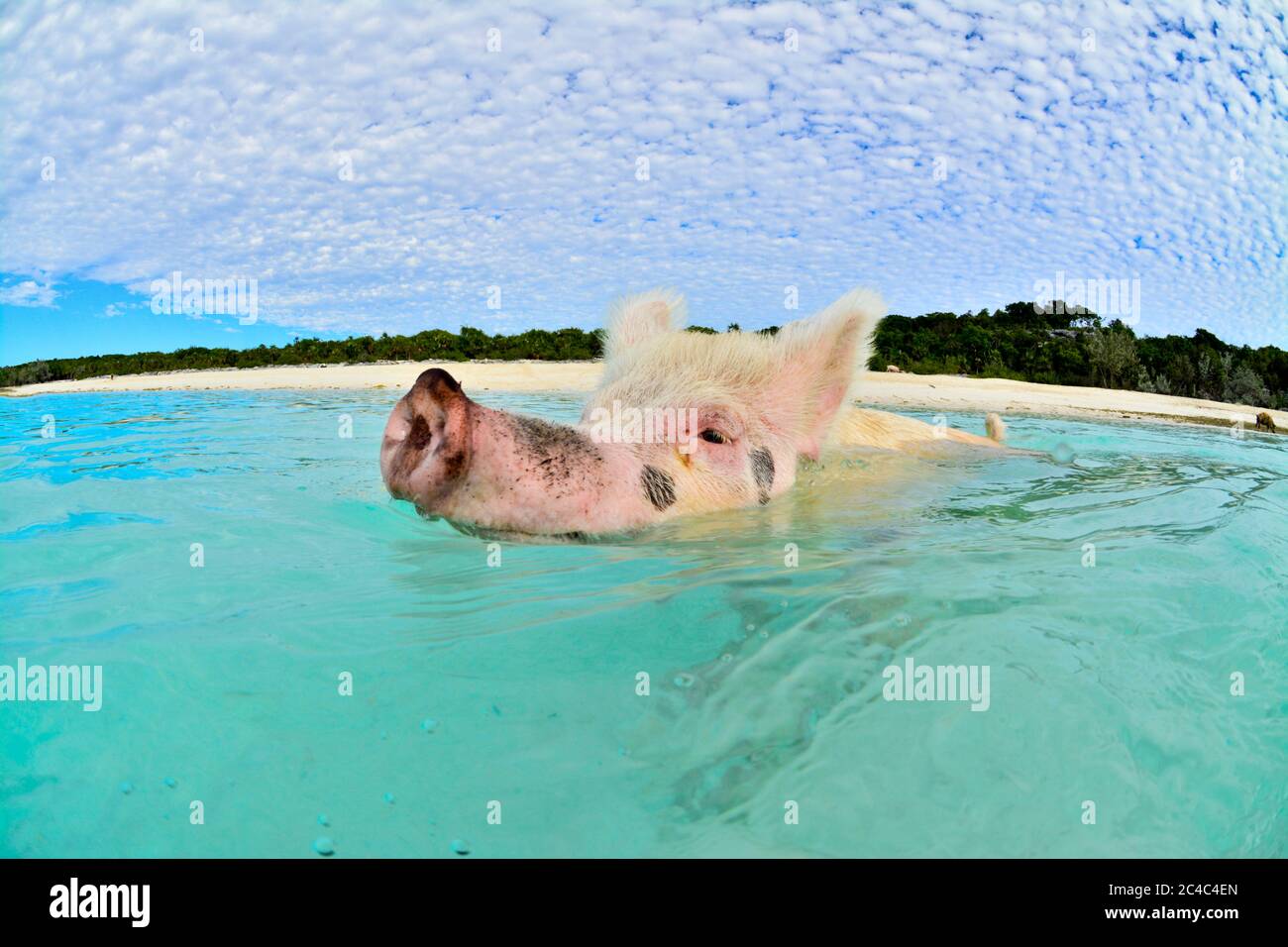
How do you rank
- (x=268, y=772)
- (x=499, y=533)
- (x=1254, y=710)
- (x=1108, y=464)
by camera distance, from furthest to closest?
(x=1108, y=464) < (x=499, y=533) < (x=1254, y=710) < (x=268, y=772)

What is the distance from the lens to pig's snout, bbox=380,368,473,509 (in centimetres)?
252

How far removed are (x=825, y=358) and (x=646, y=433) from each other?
48.7 inches

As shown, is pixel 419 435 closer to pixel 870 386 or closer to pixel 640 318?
pixel 640 318

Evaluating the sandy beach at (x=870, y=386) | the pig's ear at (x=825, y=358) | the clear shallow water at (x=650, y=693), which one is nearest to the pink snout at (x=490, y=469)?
the clear shallow water at (x=650, y=693)

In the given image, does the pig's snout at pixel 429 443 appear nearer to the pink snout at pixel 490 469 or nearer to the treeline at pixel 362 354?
the pink snout at pixel 490 469

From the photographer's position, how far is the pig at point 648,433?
8.64 ft

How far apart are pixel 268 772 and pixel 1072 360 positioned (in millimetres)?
27499

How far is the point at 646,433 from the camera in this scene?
3627mm

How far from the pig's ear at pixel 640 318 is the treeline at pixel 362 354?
2033 cm

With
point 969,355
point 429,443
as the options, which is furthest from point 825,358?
point 969,355

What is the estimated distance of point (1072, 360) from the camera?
24.5 meters

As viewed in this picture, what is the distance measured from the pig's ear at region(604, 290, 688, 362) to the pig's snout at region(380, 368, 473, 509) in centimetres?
226
